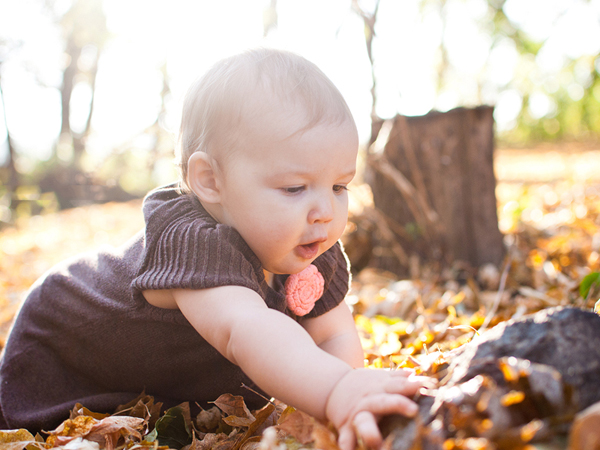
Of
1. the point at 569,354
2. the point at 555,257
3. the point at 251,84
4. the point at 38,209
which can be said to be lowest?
the point at 38,209

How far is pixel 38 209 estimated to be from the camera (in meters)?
9.86

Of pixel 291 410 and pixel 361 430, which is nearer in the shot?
pixel 361 430

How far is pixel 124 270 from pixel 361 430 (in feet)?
3.25

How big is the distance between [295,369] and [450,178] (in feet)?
8.80

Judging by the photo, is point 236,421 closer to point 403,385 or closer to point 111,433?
point 111,433

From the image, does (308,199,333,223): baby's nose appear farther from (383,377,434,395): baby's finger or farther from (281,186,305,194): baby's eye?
(383,377,434,395): baby's finger

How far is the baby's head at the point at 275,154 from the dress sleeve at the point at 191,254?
2.5 inches

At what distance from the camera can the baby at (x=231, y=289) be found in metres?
1.07

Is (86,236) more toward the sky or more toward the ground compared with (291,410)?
more toward the ground

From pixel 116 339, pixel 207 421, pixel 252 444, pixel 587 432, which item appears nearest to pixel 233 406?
pixel 207 421

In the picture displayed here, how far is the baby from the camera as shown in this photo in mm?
1066

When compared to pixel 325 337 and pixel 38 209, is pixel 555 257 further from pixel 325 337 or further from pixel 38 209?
pixel 38 209

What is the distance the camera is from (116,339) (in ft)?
5.28

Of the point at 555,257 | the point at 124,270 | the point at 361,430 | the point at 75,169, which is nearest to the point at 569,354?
the point at 361,430
